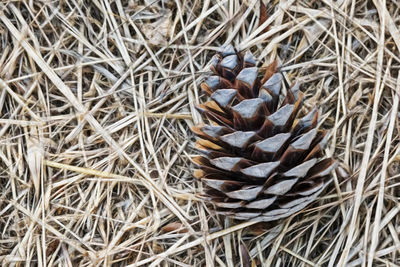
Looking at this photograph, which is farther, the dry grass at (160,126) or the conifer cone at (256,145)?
the dry grass at (160,126)

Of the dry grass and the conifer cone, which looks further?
the dry grass

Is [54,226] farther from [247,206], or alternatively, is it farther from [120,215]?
[247,206]

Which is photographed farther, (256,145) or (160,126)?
(160,126)

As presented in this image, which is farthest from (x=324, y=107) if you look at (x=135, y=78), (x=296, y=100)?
(x=135, y=78)

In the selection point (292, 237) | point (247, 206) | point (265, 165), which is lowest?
point (292, 237)
